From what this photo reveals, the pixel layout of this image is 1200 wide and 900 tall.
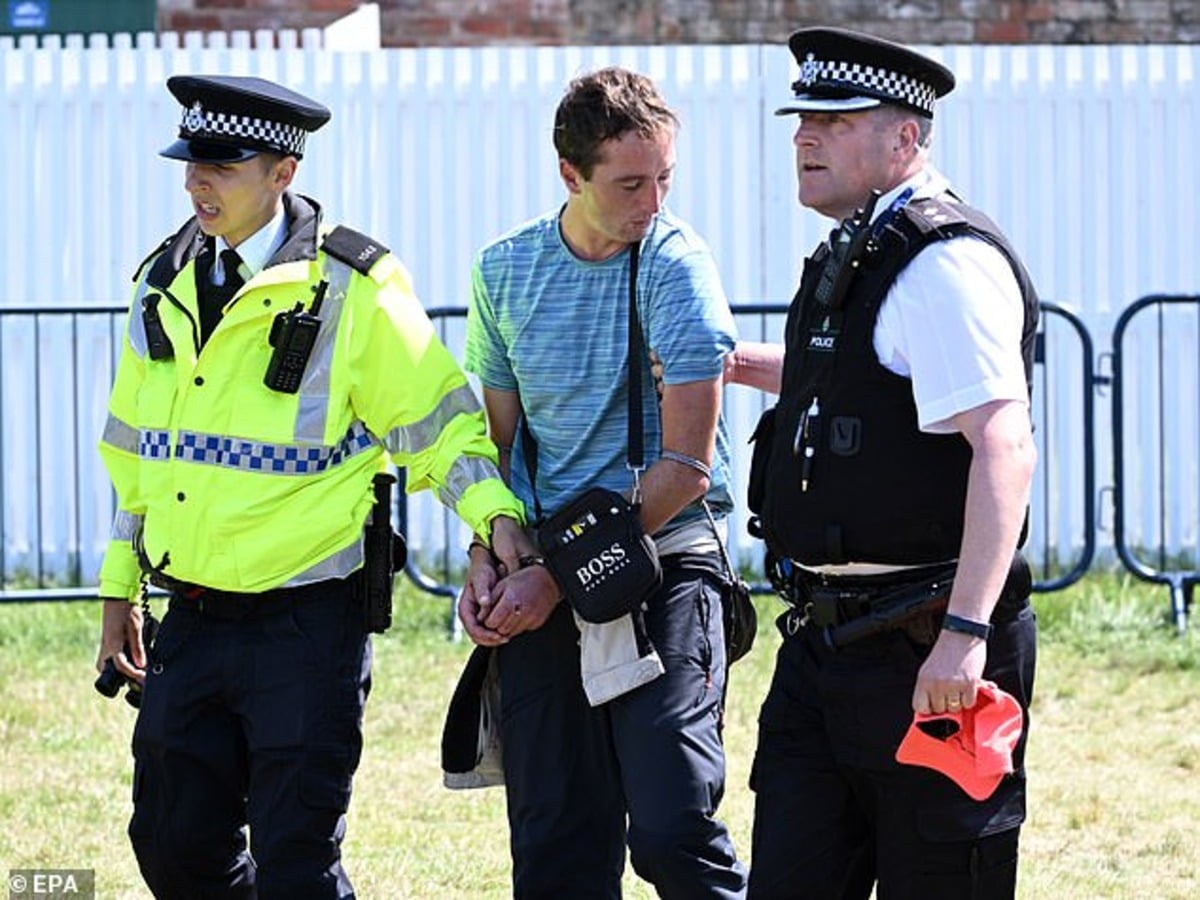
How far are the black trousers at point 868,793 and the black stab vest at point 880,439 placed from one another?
18 cm

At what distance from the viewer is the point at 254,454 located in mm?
4668

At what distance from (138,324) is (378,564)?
696 mm

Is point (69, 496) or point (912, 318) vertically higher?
point (912, 318)

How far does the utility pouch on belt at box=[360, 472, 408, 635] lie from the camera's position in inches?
188

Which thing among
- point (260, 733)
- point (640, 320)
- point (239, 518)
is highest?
point (640, 320)

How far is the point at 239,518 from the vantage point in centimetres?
466

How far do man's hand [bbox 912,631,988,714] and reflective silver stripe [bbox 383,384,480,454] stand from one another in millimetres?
1184

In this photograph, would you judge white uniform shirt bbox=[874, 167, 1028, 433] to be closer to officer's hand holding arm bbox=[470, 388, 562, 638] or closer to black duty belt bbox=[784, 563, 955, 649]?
black duty belt bbox=[784, 563, 955, 649]

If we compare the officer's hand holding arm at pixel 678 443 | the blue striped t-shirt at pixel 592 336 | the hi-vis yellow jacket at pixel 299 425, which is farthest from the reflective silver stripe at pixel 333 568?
the officer's hand holding arm at pixel 678 443

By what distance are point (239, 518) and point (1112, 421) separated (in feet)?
19.5

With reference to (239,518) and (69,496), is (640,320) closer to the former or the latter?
(239,518)

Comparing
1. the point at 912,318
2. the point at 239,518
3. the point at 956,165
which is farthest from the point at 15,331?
the point at 912,318

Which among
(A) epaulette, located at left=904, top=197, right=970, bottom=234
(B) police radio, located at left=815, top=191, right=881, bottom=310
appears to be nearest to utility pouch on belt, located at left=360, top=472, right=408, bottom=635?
(B) police radio, located at left=815, top=191, right=881, bottom=310

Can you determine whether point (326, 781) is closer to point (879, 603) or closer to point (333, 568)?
point (333, 568)
